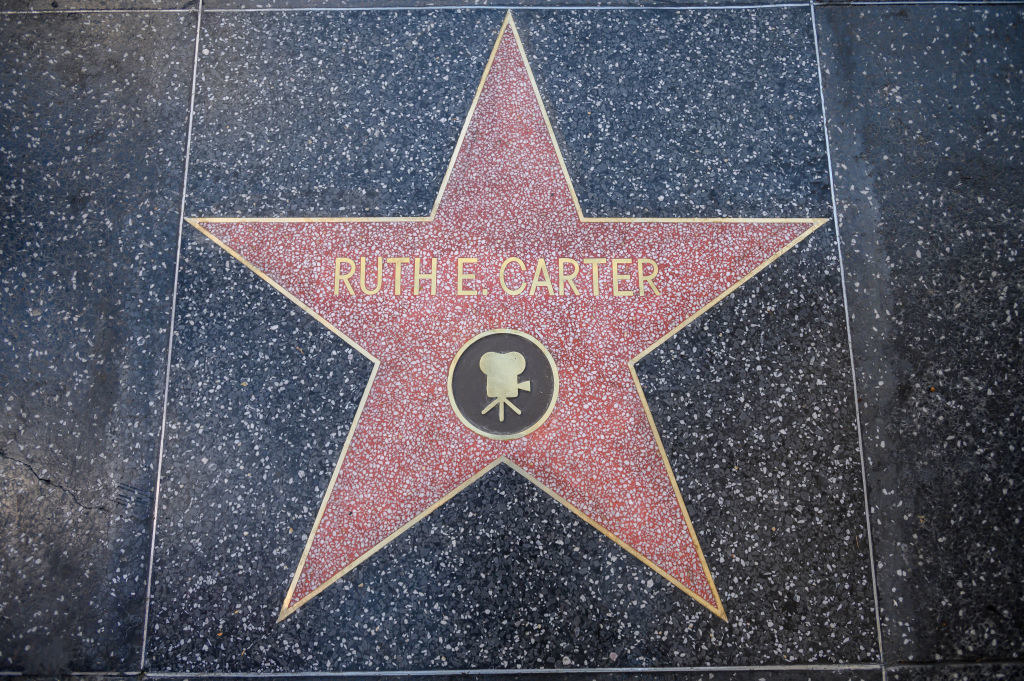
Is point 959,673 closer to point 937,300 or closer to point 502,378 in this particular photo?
point 937,300

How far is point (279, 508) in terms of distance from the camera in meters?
1.63

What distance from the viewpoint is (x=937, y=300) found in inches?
68.9

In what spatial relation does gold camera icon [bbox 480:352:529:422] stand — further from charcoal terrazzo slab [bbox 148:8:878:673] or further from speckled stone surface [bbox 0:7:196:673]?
speckled stone surface [bbox 0:7:196:673]

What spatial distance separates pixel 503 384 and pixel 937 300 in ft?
4.34

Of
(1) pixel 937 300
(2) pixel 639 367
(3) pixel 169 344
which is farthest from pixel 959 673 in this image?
(3) pixel 169 344

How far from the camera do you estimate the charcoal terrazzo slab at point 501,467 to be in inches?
61.9

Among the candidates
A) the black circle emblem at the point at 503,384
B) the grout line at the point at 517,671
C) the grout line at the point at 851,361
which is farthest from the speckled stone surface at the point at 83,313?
the grout line at the point at 851,361

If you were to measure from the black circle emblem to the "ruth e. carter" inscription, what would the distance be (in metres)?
0.16

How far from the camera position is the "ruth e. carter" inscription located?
5.67 feet

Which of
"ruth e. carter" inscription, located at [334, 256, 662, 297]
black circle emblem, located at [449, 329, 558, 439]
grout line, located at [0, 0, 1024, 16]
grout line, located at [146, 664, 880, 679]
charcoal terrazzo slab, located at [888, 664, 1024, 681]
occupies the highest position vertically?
grout line, located at [0, 0, 1024, 16]

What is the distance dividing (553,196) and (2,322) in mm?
1686

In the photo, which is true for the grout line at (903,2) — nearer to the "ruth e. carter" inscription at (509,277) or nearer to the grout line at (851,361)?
the grout line at (851,361)

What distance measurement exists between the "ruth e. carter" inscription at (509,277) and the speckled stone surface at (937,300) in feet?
2.21

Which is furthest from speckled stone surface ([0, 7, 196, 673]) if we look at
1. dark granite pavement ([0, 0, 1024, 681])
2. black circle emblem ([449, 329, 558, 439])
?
black circle emblem ([449, 329, 558, 439])
